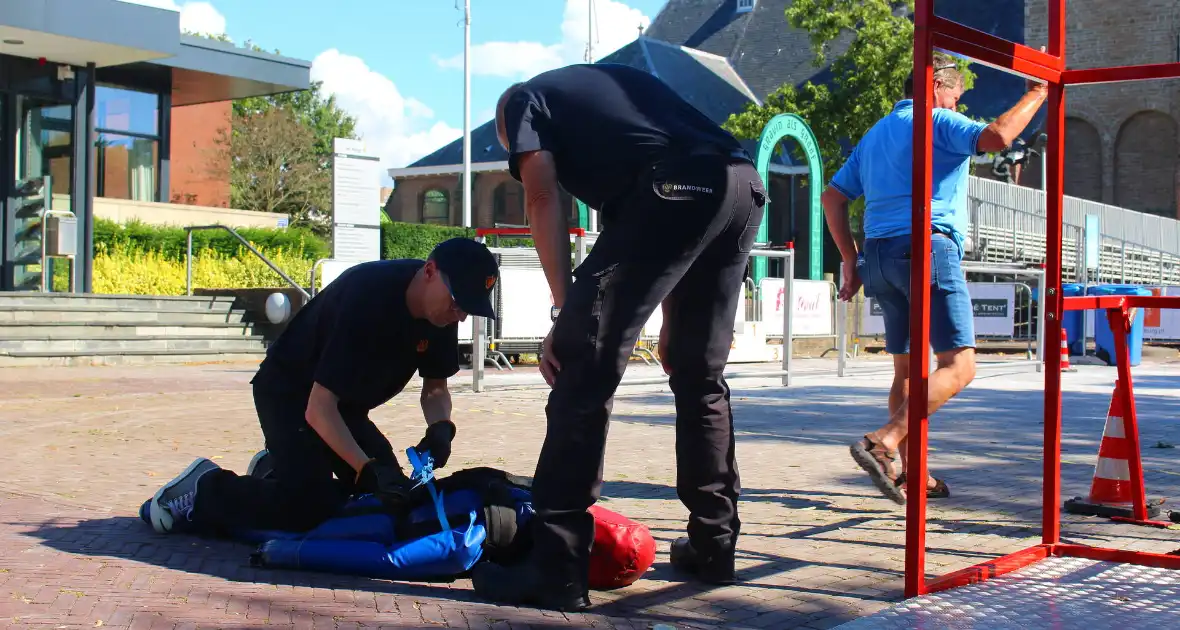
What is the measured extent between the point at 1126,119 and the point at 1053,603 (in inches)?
1795

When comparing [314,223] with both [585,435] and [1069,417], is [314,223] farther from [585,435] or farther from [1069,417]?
[585,435]

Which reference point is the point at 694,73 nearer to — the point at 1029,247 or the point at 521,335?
the point at 1029,247

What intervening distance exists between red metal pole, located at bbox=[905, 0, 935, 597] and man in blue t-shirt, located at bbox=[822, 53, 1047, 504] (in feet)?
4.77

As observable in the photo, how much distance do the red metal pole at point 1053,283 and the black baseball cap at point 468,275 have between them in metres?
1.90

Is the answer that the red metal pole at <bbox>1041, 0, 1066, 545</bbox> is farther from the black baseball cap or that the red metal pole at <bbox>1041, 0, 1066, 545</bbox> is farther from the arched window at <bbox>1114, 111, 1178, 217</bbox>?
the arched window at <bbox>1114, 111, 1178, 217</bbox>

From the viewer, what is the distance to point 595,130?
3484mm

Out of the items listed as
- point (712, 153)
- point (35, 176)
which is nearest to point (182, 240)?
point (35, 176)

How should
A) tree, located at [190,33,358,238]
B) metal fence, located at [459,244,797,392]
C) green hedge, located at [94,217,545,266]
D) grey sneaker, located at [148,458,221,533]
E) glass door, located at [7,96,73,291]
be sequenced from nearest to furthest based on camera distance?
grey sneaker, located at [148,458,221,533]
metal fence, located at [459,244,797,392]
glass door, located at [7,96,73,291]
green hedge, located at [94,217,545,266]
tree, located at [190,33,358,238]

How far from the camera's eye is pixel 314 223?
42781 mm

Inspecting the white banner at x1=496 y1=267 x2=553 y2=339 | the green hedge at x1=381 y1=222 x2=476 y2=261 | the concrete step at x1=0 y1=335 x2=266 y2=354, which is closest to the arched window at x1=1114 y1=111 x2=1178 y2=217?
the green hedge at x1=381 y1=222 x2=476 y2=261

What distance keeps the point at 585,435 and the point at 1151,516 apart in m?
2.91

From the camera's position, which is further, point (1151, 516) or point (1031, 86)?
point (1151, 516)

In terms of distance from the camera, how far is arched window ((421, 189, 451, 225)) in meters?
59.9

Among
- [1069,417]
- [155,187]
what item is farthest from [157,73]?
[1069,417]
